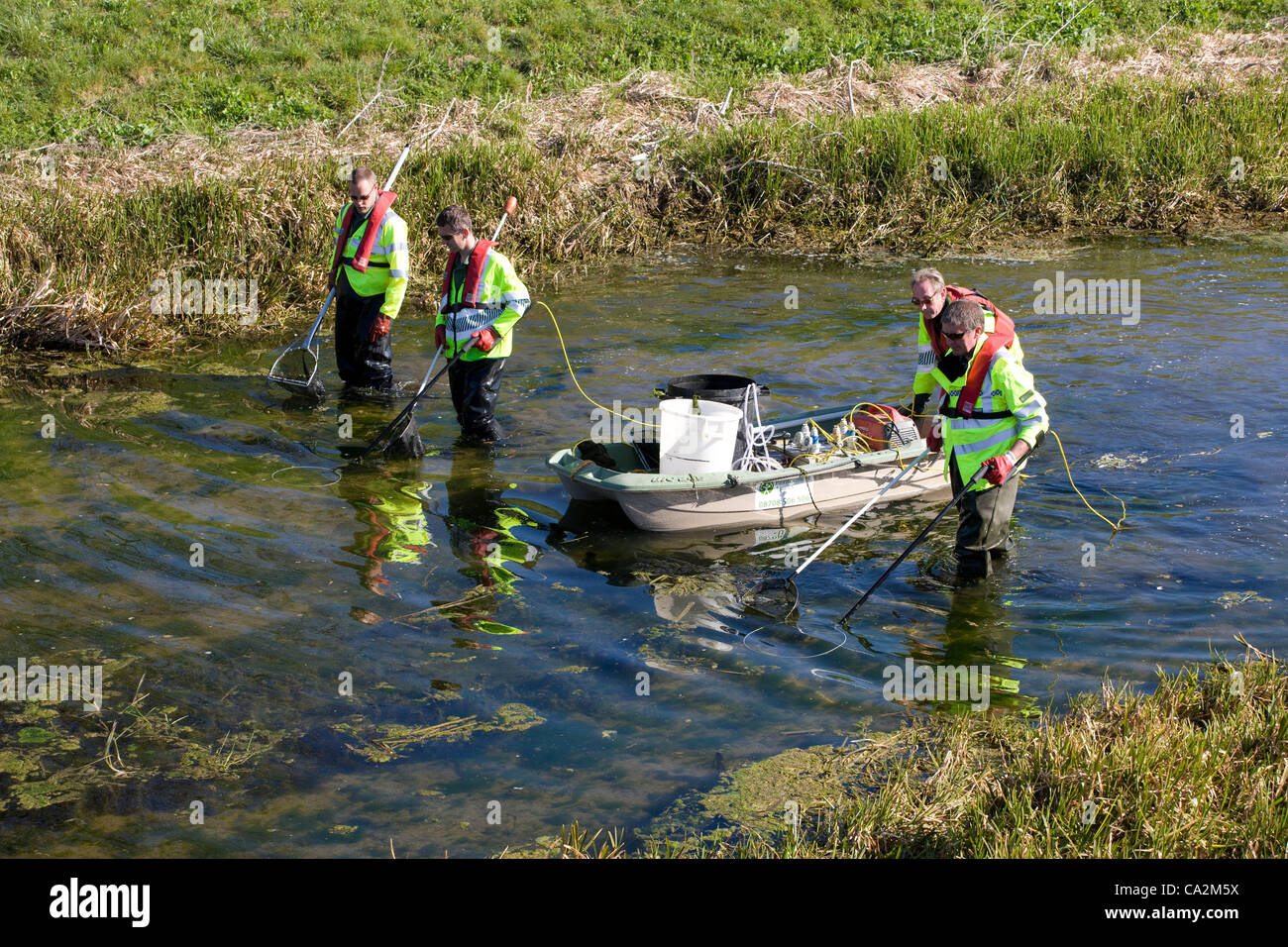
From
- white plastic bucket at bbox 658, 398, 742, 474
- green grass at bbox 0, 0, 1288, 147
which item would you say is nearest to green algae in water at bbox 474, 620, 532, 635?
white plastic bucket at bbox 658, 398, 742, 474

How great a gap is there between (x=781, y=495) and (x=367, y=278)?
4350 mm

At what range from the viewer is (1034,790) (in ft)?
16.8

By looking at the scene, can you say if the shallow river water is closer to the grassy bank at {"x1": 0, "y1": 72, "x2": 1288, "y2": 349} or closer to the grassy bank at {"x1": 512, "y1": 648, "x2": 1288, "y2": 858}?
the grassy bank at {"x1": 512, "y1": 648, "x2": 1288, "y2": 858}

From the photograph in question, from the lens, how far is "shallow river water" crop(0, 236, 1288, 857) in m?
5.70

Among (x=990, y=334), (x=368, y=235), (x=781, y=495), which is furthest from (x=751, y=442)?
(x=368, y=235)

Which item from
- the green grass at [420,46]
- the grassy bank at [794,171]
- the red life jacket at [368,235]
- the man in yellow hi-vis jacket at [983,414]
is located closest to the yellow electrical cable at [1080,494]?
the man in yellow hi-vis jacket at [983,414]

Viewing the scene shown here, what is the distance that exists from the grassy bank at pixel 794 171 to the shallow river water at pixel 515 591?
3060 mm

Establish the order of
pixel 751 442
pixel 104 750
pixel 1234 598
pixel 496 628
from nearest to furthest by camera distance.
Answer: pixel 104 750, pixel 496 628, pixel 1234 598, pixel 751 442

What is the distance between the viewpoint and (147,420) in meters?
10.5

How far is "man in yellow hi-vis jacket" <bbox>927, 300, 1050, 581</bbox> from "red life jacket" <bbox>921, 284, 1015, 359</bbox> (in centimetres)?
8

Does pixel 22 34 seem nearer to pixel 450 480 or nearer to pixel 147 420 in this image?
pixel 147 420

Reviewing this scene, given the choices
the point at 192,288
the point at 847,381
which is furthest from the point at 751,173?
the point at 192,288

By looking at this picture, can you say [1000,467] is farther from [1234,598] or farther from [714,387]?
[714,387]

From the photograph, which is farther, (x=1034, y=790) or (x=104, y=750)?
(x=104, y=750)
